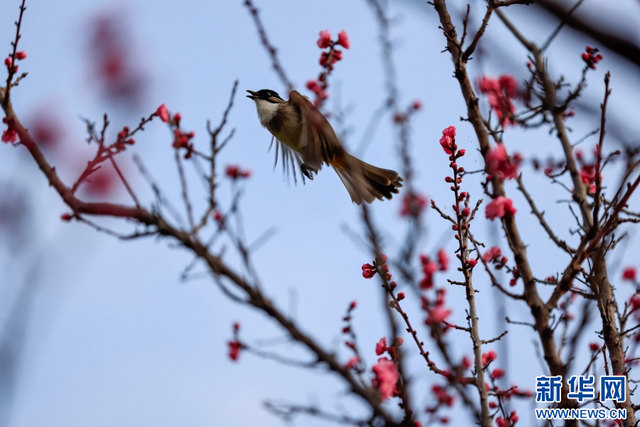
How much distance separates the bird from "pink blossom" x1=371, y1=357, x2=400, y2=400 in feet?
5.06

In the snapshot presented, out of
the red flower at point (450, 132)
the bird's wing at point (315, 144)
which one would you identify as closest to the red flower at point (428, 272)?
the red flower at point (450, 132)

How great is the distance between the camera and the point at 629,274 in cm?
566

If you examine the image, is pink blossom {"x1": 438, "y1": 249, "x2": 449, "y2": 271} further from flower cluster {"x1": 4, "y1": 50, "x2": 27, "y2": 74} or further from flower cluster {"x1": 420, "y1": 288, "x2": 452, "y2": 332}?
flower cluster {"x1": 4, "y1": 50, "x2": 27, "y2": 74}

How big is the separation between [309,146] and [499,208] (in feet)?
6.81

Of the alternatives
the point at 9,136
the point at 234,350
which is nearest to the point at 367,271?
the point at 234,350

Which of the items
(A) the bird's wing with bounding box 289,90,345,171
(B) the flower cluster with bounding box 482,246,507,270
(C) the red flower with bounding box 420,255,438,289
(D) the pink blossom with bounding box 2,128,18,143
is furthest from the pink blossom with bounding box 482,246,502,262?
(D) the pink blossom with bounding box 2,128,18,143

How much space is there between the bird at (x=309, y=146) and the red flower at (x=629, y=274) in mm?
2299

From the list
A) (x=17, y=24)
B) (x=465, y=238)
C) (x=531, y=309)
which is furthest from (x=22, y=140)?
(x=531, y=309)

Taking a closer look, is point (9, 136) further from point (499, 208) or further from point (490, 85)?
point (490, 85)

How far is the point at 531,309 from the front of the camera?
3.01 m

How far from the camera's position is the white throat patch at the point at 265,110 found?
22.7ft

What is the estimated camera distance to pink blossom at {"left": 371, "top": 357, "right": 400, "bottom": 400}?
3.31 meters

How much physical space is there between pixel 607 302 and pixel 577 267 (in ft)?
7.24

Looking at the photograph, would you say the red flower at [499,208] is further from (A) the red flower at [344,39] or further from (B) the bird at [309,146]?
(A) the red flower at [344,39]
